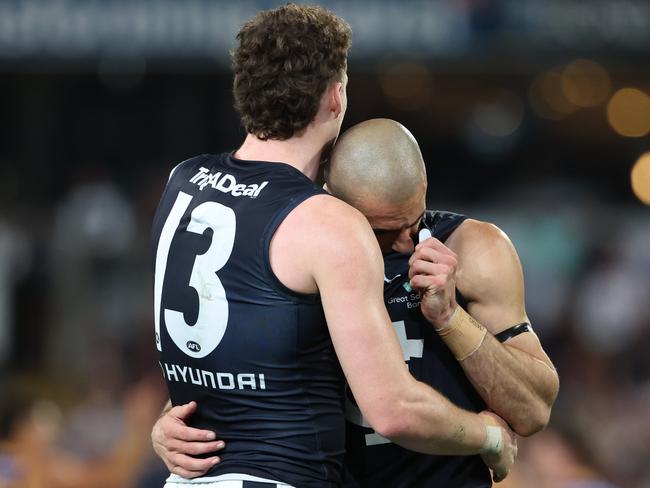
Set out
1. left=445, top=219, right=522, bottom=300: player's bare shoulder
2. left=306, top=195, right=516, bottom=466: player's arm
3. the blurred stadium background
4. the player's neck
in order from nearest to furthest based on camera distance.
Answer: left=306, top=195, right=516, bottom=466: player's arm → the player's neck → left=445, top=219, right=522, bottom=300: player's bare shoulder → the blurred stadium background

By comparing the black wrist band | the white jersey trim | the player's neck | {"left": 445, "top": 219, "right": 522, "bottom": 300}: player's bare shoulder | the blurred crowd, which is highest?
the player's neck

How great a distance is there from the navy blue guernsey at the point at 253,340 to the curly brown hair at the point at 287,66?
0.15 m

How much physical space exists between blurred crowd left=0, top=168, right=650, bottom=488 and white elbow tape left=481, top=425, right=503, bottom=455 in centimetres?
357

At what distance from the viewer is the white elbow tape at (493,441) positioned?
3.43m

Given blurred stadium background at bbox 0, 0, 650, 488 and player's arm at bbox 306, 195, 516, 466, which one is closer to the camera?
player's arm at bbox 306, 195, 516, 466

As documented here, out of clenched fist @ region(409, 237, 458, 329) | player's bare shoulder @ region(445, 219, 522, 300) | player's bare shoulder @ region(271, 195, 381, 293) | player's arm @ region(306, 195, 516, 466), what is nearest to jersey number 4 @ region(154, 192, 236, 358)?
player's bare shoulder @ region(271, 195, 381, 293)

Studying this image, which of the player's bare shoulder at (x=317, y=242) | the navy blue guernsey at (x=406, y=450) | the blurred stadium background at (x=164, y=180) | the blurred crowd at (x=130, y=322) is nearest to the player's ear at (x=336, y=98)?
the player's bare shoulder at (x=317, y=242)

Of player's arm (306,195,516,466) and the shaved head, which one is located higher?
the shaved head

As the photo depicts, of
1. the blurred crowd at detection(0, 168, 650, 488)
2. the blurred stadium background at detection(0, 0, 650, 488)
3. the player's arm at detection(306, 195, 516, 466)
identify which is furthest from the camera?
the blurred stadium background at detection(0, 0, 650, 488)

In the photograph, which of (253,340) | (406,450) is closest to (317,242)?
(253,340)

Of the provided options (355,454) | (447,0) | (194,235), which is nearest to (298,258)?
(194,235)

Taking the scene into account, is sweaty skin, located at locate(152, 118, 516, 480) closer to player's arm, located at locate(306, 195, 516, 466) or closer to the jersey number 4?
player's arm, located at locate(306, 195, 516, 466)

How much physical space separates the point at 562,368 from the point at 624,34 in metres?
3.71

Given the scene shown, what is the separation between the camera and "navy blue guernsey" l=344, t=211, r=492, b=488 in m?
3.73
